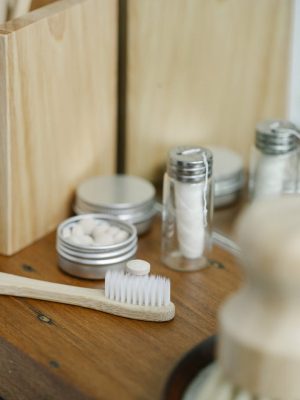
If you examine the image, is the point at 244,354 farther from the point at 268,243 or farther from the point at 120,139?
the point at 120,139

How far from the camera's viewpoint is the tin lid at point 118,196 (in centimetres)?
82

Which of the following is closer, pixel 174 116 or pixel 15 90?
pixel 15 90

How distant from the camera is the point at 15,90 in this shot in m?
0.75

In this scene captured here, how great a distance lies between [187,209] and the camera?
77cm

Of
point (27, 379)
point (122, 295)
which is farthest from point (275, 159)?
point (27, 379)

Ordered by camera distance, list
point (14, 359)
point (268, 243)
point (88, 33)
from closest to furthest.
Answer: point (268, 243) → point (14, 359) → point (88, 33)

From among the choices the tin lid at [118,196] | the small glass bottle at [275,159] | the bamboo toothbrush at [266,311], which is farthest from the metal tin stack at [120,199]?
the bamboo toothbrush at [266,311]

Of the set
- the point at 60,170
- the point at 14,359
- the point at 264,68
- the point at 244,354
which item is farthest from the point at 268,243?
the point at 264,68

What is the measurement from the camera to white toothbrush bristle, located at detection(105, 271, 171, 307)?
0.69m

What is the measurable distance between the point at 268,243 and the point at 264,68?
1.57ft

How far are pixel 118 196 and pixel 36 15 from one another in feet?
0.60

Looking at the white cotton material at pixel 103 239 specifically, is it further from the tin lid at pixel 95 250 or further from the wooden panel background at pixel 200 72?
the wooden panel background at pixel 200 72

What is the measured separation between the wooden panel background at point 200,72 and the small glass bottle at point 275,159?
9 cm

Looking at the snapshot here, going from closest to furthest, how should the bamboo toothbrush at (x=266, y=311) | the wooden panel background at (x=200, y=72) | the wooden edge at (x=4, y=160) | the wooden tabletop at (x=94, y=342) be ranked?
the bamboo toothbrush at (x=266, y=311) → the wooden tabletop at (x=94, y=342) → the wooden edge at (x=4, y=160) → the wooden panel background at (x=200, y=72)
